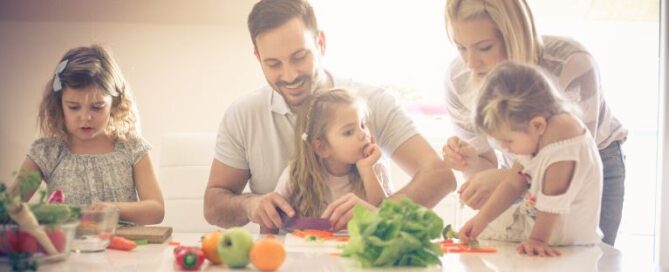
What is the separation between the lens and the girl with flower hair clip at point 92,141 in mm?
2875

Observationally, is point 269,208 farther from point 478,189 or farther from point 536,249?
point 536,249

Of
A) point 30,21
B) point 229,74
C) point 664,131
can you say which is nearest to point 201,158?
point 229,74

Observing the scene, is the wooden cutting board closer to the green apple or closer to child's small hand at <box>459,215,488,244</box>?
the green apple

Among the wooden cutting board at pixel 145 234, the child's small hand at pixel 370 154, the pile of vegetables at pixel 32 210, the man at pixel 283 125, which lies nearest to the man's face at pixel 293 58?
the man at pixel 283 125

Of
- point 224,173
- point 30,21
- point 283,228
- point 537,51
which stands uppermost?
point 30,21

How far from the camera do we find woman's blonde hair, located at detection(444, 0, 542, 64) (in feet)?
9.37

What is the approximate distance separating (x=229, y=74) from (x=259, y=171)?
1.11 ft

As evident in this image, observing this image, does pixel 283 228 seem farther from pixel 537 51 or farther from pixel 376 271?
pixel 537 51

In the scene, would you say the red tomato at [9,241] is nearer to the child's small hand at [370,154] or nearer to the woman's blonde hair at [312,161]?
the woman's blonde hair at [312,161]

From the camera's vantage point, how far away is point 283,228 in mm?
2891

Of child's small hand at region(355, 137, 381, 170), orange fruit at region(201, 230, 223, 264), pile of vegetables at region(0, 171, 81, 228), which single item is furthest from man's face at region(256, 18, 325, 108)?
pile of vegetables at region(0, 171, 81, 228)

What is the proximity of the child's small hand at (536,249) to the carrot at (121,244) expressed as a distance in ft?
3.68

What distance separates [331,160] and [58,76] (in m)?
0.92

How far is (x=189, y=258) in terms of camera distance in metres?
2.30
